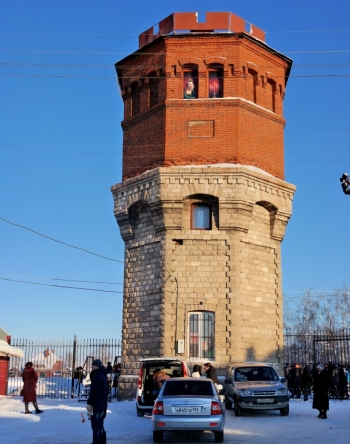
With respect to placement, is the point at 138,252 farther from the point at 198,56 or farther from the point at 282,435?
the point at 282,435

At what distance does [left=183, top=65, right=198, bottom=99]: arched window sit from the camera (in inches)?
968

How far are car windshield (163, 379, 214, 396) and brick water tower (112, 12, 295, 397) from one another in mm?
9317

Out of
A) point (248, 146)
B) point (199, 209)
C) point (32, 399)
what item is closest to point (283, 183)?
point (248, 146)

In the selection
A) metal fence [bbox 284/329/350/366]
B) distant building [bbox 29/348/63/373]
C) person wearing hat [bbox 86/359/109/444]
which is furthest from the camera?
distant building [bbox 29/348/63/373]

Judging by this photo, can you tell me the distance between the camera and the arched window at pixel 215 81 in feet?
80.6

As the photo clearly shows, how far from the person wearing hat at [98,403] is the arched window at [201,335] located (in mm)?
11641

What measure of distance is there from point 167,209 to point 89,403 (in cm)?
1306

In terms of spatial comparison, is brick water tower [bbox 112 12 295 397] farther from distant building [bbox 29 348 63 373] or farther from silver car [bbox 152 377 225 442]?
silver car [bbox 152 377 225 442]

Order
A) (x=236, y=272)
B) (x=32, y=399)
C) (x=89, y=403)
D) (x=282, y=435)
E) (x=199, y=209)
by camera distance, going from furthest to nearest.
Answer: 1. (x=199, y=209)
2. (x=236, y=272)
3. (x=32, y=399)
4. (x=282, y=435)
5. (x=89, y=403)

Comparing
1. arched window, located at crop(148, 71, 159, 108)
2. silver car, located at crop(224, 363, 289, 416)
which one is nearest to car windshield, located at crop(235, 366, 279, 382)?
silver car, located at crop(224, 363, 289, 416)

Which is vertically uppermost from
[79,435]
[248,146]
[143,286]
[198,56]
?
[198,56]

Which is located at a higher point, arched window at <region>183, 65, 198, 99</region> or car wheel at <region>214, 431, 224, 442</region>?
arched window at <region>183, 65, 198, 99</region>

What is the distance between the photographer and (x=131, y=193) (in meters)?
24.8

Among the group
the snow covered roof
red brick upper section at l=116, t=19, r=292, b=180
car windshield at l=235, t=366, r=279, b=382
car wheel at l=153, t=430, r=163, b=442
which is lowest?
car wheel at l=153, t=430, r=163, b=442
